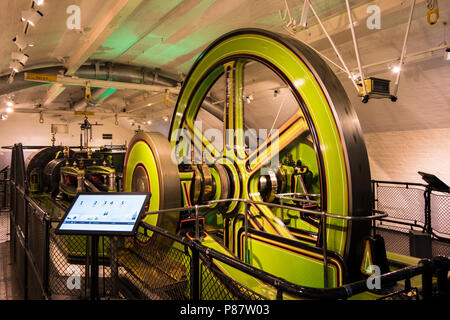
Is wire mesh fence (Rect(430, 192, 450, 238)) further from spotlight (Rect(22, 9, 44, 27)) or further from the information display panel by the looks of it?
spotlight (Rect(22, 9, 44, 27))

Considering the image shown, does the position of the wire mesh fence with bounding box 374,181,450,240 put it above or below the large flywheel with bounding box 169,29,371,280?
below

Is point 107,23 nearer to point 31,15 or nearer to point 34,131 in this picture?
point 31,15

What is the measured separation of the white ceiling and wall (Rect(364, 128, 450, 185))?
0.20m

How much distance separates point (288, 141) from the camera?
8.50 feet

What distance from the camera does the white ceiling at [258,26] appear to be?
457cm

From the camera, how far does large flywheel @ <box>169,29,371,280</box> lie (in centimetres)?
193

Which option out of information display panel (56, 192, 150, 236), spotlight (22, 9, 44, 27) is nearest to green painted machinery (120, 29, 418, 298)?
information display panel (56, 192, 150, 236)

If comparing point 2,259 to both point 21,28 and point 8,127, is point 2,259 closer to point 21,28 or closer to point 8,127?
point 21,28

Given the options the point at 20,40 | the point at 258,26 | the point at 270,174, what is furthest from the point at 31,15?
the point at 258,26

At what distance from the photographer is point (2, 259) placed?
492cm

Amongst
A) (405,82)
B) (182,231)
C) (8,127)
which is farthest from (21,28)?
(8,127)

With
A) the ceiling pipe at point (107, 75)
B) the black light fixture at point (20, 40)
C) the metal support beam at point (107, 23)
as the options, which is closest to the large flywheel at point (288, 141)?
the metal support beam at point (107, 23)

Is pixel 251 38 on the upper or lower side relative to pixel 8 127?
lower
